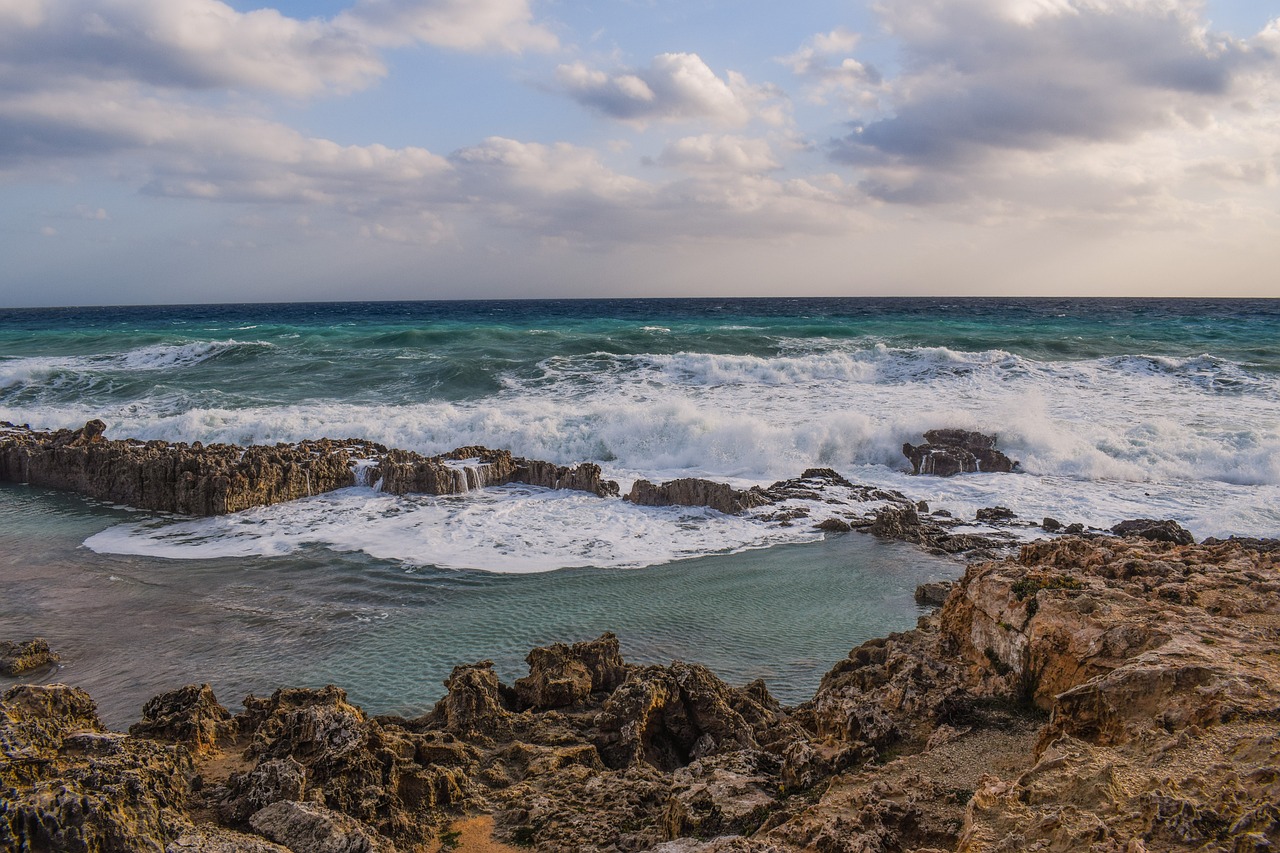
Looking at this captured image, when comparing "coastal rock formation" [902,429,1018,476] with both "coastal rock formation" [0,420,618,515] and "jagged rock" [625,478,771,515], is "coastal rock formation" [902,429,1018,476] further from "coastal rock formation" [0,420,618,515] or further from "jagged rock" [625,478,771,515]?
"coastal rock formation" [0,420,618,515]

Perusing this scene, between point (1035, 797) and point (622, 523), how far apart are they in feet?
32.6

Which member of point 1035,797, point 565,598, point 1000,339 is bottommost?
point 565,598

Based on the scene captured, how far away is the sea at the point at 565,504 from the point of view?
28.0 ft

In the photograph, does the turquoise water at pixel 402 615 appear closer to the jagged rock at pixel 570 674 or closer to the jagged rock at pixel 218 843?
the jagged rock at pixel 570 674

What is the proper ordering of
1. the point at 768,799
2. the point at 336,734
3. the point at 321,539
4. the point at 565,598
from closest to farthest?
the point at 768,799, the point at 336,734, the point at 565,598, the point at 321,539

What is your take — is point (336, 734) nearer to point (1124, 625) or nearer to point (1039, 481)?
point (1124, 625)

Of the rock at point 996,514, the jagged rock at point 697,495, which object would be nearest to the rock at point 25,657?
the jagged rock at point 697,495

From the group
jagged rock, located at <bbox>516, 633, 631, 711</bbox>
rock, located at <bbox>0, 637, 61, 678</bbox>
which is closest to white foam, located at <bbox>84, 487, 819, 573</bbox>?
rock, located at <bbox>0, 637, 61, 678</bbox>

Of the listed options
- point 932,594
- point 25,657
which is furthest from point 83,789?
point 932,594

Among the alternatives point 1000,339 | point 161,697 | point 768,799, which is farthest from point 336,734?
point 1000,339

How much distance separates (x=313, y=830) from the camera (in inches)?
164

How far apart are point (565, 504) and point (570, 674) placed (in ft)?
24.7

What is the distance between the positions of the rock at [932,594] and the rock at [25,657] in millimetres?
9790

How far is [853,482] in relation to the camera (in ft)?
52.3
